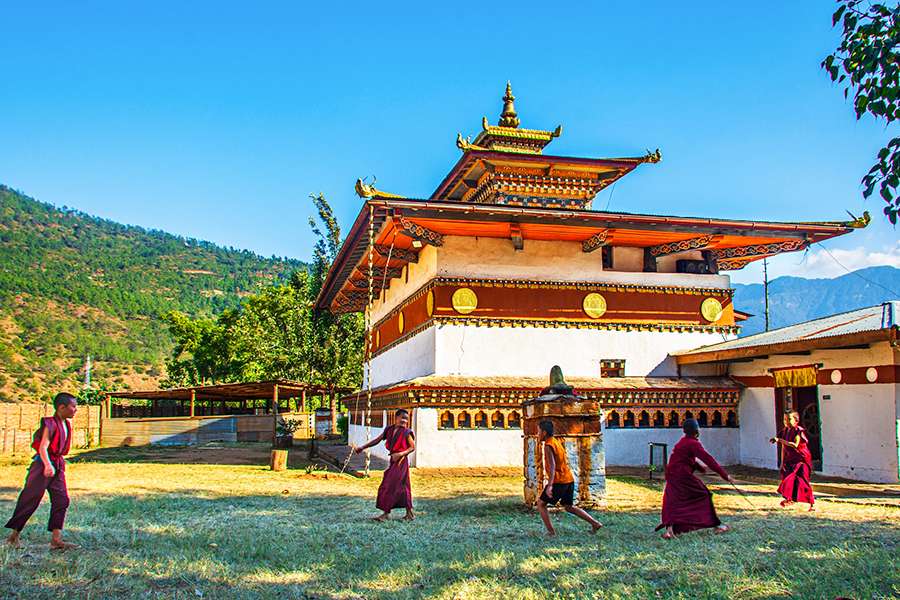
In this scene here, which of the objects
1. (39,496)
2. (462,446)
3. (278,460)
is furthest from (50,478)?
(278,460)

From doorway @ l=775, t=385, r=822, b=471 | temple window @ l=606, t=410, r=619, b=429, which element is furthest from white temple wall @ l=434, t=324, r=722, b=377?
doorway @ l=775, t=385, r=822, b=471

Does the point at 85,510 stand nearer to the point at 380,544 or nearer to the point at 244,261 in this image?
the point at 380,544

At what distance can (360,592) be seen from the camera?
18.4 ft

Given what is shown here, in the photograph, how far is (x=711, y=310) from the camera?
58.6 feet

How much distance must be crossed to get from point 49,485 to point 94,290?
7635 cm

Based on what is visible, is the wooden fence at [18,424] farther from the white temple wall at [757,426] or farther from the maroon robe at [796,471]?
the maroon robe at [796,471]

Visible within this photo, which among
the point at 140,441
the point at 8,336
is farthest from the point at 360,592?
the point at 8,336

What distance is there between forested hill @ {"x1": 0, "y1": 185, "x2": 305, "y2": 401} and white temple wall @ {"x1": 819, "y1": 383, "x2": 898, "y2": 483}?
51.1 meters

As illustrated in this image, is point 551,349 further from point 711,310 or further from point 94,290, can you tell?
point 94,290

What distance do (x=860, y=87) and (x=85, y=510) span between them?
9617mm

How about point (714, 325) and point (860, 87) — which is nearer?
point (860, 87)

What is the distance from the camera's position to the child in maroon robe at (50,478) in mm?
6836

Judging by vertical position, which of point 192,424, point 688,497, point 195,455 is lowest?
point 195,455

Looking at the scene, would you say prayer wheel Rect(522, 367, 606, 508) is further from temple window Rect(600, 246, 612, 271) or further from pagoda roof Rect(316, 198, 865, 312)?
temple window Rect(600, 246, 612, 271)
